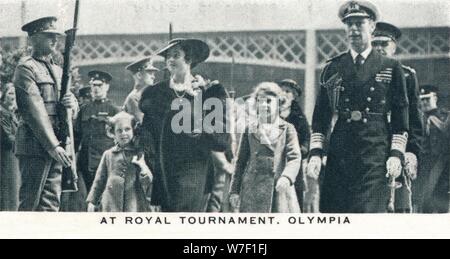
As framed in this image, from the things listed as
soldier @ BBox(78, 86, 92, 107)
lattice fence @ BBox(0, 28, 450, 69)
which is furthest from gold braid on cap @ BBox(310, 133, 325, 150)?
soldier @ BBox(78, 86, 92, 107)

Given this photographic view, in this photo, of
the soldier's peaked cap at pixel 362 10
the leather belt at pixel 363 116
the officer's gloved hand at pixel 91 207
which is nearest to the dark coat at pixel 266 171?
the leather belt at pixel 363 116

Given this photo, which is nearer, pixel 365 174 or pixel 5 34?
pixel 365 174

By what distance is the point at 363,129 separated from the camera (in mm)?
7297

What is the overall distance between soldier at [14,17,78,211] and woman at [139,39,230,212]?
0.79m

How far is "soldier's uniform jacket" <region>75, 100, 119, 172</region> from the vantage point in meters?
7.70

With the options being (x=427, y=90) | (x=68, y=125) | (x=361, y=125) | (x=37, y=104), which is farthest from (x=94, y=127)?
(x=427, y=90)

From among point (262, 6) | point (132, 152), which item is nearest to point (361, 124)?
point (262, 6)

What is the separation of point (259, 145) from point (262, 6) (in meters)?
1.30

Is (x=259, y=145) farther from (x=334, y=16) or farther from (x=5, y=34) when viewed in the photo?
(x=5, y=34)

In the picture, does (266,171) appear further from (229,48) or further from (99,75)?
(99,75)

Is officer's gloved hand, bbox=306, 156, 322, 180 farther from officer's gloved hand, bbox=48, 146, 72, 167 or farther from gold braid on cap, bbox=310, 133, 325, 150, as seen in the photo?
officer's gloved hand, bbox=48, 146, 72, 167

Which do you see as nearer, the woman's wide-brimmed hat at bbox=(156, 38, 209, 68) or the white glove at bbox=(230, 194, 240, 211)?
the white glove at bbox=(230, 194, 240, 211)

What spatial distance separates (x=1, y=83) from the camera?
7.86 metres

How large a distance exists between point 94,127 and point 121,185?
0.61m
